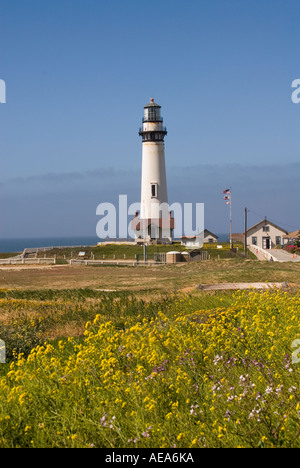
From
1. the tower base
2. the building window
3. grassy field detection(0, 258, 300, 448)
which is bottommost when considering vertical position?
grassy field detection(0, 258, 300, 448)

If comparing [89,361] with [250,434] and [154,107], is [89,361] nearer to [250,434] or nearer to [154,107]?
[250,434]

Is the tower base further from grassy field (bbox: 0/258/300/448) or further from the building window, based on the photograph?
grassy field (bbox: 0/258/300/448)

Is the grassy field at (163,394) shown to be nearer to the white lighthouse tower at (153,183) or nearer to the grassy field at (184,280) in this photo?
the grassy field at (184,280)

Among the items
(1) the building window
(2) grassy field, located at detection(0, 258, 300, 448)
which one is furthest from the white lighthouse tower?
(2) grassy field, located at detection(0, 258, 300, 448)

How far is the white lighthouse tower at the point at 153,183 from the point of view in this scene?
260 ft

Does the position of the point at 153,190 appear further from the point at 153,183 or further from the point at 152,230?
the point at 152,230

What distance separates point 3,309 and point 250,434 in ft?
50.0

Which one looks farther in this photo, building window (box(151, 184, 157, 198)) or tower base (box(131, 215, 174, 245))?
tower base (box(131, 215, 174, 245))

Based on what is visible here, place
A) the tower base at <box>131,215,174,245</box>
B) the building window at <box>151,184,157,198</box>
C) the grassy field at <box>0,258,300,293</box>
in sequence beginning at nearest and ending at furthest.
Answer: the grassy field at <box>0,258,300,293</box>
the building window at <box>151,184,157,198</box>
the tower base at <box>131,215,174,245</box>

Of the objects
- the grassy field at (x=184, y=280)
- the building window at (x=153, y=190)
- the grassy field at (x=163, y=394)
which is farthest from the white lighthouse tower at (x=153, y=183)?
the grassy field at (x=163, y=394)

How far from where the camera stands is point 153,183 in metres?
78.9

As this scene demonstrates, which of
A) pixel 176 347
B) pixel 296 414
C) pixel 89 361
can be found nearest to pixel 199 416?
pixel 296 414

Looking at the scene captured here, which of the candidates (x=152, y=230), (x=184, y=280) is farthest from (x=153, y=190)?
(x=184, y=280)

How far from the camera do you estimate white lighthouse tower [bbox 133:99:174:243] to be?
260 ft
